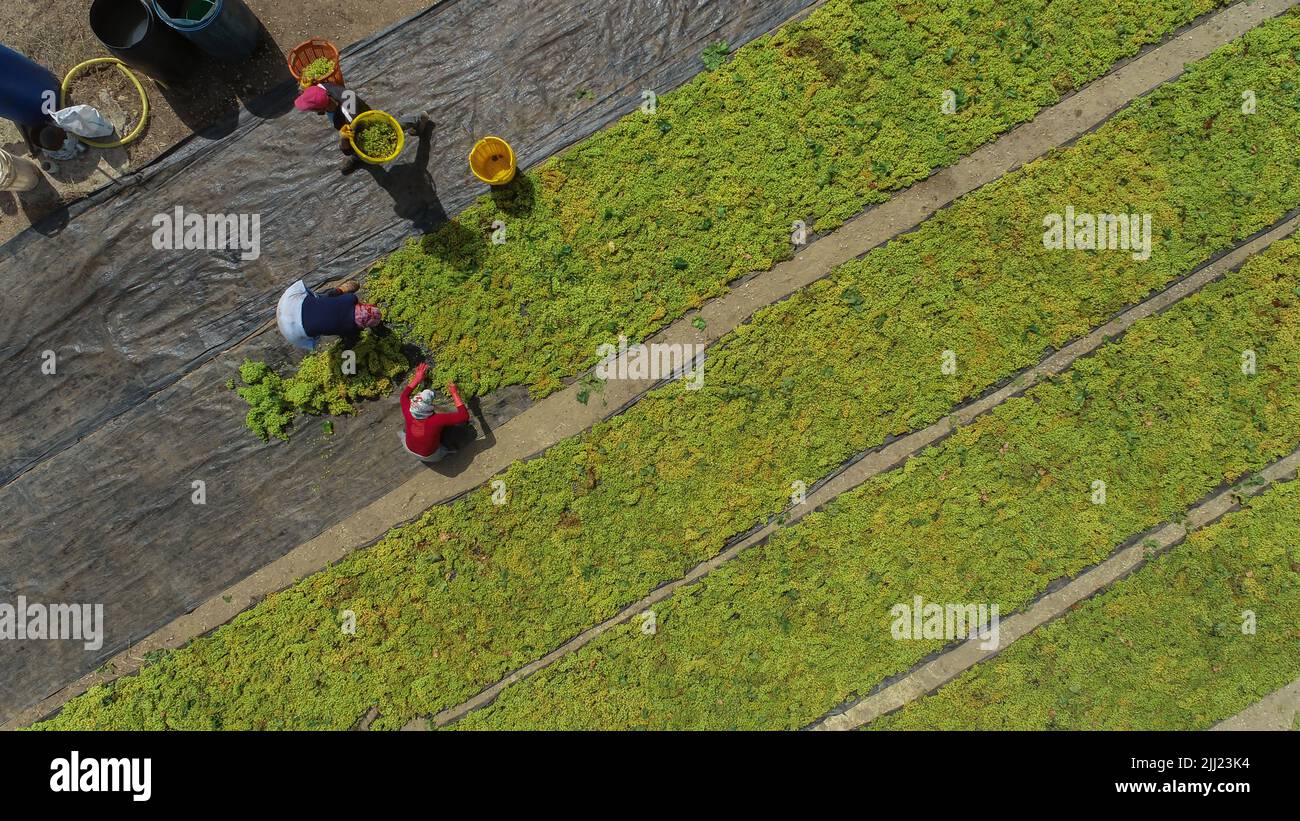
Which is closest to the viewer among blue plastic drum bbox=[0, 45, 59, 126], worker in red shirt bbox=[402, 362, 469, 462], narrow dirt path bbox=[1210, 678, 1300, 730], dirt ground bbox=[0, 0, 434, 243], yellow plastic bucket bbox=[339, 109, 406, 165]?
worker in red shirt bbox=[402, 362, 469, 462]

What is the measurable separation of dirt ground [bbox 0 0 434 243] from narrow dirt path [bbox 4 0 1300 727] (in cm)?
500

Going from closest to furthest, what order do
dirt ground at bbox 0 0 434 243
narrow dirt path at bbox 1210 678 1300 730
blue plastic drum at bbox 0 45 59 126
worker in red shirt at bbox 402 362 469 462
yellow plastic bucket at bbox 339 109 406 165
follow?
worker in red shirt at bbox 402 362 469 462 < blue plastic drum at bbox 0 45 59 126 < yellow plastic bucket at bbox 339 109 406 165 < narrow dirt path at bbox 1210 678 1300 730 < dirt ground at bbox 0 0 434 243

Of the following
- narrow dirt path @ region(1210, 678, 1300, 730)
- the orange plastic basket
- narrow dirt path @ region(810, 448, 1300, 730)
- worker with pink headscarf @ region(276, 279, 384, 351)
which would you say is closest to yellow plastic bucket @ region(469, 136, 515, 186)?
the orange plastic basket

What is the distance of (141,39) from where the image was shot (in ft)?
23.3

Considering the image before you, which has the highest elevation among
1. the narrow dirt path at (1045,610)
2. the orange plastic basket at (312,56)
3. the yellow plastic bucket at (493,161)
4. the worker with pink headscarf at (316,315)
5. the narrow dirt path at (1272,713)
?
the orange plastic basket at (312,56)

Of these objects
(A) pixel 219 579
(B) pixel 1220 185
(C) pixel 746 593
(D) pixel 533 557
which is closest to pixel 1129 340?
(B) pixel 1220 185

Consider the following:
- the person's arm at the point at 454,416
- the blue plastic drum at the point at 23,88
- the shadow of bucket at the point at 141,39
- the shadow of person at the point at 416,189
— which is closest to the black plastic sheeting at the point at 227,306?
the shadow of person at the point at 416,189

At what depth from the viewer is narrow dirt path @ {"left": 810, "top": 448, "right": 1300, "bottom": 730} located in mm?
7648

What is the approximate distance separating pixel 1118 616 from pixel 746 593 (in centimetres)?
442

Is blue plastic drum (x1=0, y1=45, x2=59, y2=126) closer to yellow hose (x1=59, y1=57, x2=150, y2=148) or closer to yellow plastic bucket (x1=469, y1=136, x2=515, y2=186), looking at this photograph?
yellow hose (x1=59, y1=57, x2=150, y2=148)

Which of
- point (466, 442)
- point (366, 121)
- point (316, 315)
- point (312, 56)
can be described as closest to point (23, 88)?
point (312, 56)

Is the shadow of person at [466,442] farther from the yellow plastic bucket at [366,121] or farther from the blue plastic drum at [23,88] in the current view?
the blue plastic drum at [23,88]

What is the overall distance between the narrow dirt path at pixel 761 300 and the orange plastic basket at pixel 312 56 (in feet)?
14.7

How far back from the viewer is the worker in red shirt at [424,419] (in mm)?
7023
